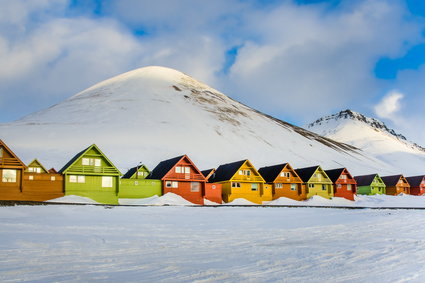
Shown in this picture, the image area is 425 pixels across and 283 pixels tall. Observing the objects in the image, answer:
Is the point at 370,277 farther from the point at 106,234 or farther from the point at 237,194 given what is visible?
the point at 237,194

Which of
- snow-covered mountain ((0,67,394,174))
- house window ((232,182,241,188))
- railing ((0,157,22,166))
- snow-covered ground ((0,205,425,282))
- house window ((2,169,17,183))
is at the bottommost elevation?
snow-covered ground ((0,205,425,282))

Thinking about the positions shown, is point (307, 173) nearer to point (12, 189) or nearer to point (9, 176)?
point (12, 189)

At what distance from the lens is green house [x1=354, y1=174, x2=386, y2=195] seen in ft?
299

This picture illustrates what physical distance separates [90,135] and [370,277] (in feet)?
372

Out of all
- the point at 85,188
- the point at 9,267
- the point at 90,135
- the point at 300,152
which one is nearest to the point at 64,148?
the point at 90,135

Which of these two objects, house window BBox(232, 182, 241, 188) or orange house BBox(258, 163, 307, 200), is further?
A: orange house BBox(258, 163, 307, 200)

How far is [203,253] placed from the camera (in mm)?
14641

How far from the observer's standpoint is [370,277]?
35.1 feet

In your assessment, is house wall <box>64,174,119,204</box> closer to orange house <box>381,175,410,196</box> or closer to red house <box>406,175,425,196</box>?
orange house <box>381,175,410,196</box>

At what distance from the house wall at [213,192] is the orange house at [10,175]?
82.3 ft

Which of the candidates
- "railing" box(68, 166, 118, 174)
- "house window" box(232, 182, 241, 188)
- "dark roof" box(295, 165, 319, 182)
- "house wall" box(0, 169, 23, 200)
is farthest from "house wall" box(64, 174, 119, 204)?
"dark roof" box(295, 165, 319, 182)

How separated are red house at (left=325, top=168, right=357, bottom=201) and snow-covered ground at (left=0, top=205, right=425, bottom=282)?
5191cm

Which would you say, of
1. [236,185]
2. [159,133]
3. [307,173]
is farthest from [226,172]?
[159,133]

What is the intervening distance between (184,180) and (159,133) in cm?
7418
